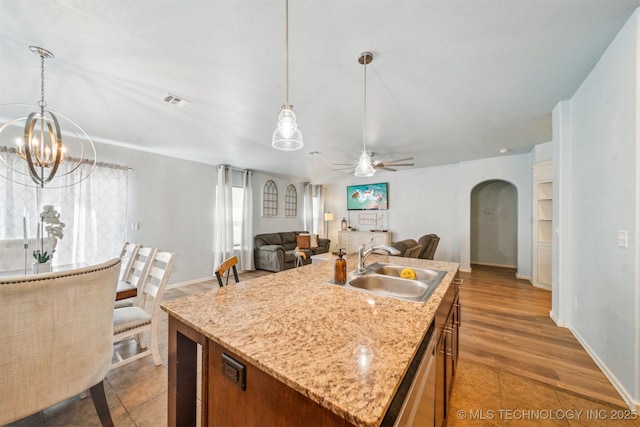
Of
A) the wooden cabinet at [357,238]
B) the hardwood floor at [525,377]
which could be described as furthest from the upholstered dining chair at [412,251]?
the wooden cabinet at [357,238]

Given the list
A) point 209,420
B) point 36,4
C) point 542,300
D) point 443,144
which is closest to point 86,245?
point 36,4

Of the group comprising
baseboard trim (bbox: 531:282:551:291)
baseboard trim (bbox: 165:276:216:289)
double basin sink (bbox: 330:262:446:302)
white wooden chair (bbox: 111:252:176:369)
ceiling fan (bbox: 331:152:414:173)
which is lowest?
baseboard trim (bbox: 165:276:216:289)

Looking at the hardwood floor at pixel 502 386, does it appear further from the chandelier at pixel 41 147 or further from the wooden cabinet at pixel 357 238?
the wooden cabinet at pixel 357 238

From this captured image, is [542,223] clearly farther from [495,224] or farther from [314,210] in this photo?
[314,210]

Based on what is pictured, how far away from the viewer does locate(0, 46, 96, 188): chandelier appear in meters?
1.78

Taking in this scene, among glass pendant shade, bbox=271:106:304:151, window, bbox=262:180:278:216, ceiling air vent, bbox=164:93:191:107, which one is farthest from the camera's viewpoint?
window, bbox=262:180:278:216

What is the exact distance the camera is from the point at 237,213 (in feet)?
18.4

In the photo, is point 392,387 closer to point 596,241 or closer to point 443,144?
point 596,241

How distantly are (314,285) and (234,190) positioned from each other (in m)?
4.67

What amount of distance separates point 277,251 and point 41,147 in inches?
148

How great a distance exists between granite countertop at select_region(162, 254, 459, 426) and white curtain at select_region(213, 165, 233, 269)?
155 inches

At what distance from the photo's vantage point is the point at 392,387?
0.56 meters

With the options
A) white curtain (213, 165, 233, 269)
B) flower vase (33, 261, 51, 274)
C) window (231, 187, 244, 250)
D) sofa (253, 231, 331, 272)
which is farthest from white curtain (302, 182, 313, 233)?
flower vase (33, 261, 51, 274)

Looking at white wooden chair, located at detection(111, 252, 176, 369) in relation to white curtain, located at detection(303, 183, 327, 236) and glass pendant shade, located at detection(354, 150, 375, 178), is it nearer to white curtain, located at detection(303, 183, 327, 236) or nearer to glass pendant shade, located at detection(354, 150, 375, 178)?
glass pendant shade, located at detection(354, 150, 375, 178)
